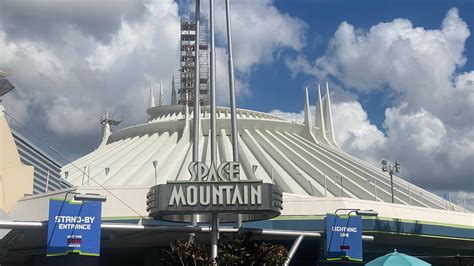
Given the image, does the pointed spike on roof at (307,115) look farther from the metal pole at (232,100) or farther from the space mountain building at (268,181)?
the metal pole at (232,100)

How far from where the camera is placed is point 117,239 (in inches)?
1420

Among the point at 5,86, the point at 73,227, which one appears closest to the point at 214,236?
the point at 73,227

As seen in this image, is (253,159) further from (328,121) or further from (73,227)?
(73,227)

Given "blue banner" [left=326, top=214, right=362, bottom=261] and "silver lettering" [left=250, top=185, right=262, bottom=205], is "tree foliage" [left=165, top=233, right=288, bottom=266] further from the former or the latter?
"blue banner" [left=326, top=214, right=362, bottom=261]

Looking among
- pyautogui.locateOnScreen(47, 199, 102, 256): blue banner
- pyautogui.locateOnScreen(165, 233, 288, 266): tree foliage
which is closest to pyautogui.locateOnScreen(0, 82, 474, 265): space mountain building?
pyautogui.locateOnScreen(47, 199, 102, 256): blue banner

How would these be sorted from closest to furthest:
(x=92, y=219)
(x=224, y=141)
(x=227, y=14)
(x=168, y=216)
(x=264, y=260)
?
(x=264, y=260)
(x=92, y=219)
(x=168, y=216)
(x=227, y=14)
(x=224, y=141)

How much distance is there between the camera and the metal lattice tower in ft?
193

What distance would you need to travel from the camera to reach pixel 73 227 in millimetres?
22984

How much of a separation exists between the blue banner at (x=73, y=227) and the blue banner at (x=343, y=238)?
32.1 ft

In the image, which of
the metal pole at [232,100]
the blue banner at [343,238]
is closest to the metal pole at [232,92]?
the metal pole at [232,100]

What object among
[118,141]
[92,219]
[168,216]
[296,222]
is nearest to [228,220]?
[296,222]

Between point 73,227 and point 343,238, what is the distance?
37.0ft

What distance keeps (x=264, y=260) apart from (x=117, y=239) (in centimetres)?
1693

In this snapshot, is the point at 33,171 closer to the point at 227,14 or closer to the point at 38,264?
the point at 38,264
